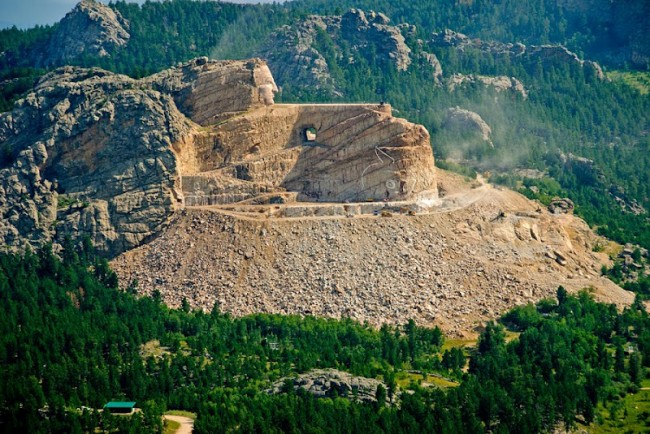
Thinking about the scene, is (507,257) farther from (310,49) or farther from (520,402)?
(310,49)

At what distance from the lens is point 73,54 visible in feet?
551

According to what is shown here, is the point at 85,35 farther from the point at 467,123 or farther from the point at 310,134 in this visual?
the point at 310,134

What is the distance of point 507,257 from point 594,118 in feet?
192

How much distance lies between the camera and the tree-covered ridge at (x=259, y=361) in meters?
92.8

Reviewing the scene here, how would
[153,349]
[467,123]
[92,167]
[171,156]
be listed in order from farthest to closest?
[467,123] → [92,167] → [171,156] → [153,349]

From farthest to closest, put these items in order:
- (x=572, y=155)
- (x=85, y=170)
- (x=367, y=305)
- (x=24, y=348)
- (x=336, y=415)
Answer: (x=572, y=155), (x=85, y=170), (x=367, y=305), (x=24, y=348), (x=336, y=415)

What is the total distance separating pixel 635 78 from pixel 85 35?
69.4 metres

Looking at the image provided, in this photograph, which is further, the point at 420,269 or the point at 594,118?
the point at 594,118

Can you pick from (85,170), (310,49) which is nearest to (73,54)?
(310,49)

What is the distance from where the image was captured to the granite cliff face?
120 m

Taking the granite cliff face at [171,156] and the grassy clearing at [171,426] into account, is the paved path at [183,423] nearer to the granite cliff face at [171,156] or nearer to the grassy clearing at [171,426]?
the grassy clearing at [171,426]

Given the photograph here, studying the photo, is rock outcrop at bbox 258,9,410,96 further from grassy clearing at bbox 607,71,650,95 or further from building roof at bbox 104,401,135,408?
building roof at bbox 104,401,135,408

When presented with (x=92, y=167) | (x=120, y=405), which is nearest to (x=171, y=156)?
(x=92, y=167)

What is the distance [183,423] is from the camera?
303ft
